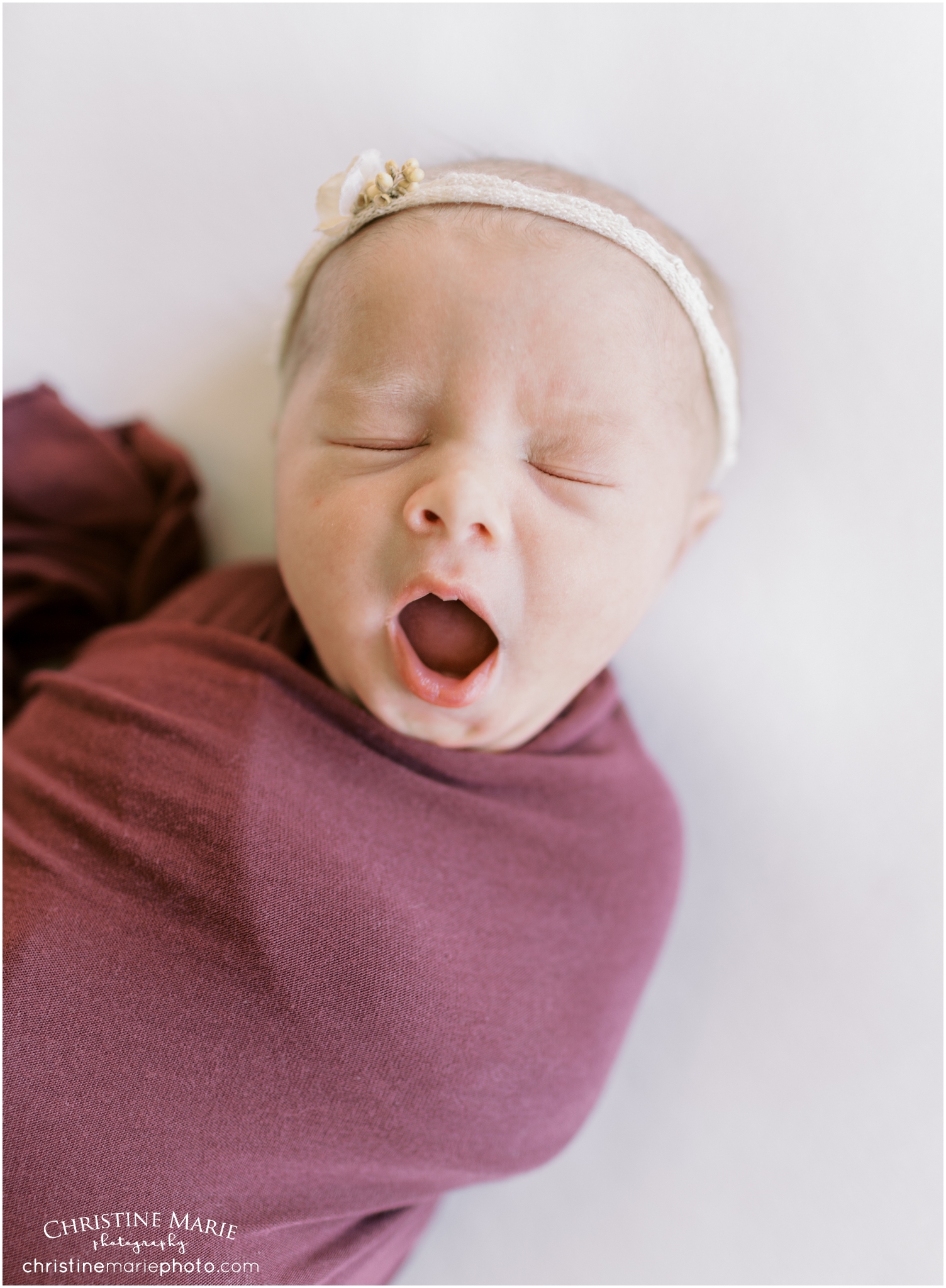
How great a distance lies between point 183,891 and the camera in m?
0.85

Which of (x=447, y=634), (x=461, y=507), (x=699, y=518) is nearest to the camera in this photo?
(x=461, y=507)

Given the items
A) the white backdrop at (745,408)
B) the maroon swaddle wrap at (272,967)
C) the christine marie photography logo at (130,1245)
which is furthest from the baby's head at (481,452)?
the christine marie photography logo at (130,1245)

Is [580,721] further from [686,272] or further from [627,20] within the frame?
[627,20]

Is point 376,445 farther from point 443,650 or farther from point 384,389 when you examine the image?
point 443,650

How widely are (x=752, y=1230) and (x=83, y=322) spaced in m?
1.50

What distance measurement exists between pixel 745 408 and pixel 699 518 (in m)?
0.19

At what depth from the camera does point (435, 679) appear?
0.86m

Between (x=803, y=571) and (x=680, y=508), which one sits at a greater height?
(x=680, y=508)

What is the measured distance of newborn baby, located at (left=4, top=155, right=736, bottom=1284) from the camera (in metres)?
0.82

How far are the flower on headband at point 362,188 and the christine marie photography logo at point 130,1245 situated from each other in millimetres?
952

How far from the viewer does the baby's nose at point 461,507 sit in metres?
0.77

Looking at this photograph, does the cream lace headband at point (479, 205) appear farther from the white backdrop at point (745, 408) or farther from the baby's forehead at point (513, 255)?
the white backdrop at point (745, 408)

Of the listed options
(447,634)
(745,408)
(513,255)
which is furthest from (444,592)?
(745,408)

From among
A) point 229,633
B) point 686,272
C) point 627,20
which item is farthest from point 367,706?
point 627,20
